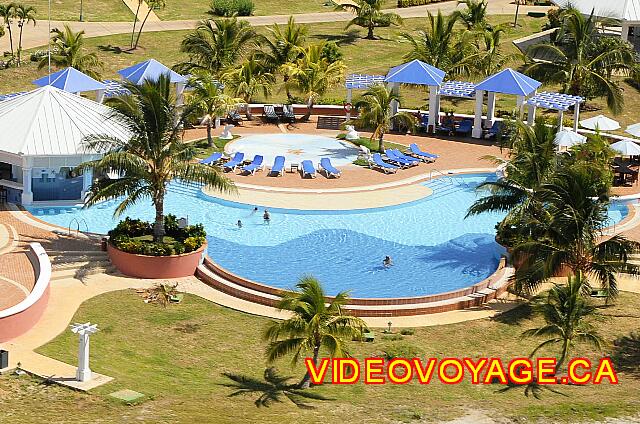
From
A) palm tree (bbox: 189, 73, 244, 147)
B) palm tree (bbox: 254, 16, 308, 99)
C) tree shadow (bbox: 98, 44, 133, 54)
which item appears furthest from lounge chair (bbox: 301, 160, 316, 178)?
tree shadow (bbox: 98, 44, 133, 54)

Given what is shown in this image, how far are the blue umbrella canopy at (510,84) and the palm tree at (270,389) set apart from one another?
92.3 feet

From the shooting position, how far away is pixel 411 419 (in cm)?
2692

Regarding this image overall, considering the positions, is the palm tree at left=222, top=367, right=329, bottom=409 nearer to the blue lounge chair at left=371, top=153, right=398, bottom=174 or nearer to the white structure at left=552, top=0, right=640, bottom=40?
the blue lounge chair at left=371, top=153, right=398, bottom=174

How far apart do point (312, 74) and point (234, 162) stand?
29.6 feet

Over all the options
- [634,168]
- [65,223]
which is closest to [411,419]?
[65,223]

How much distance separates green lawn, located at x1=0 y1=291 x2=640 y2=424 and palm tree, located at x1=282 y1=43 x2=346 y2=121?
916 inches

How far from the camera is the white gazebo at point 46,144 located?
43562mm

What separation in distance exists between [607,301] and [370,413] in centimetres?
1172

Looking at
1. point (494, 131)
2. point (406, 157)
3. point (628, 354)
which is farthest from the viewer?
point (494, 131)

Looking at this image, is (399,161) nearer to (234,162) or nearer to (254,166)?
(254,166)

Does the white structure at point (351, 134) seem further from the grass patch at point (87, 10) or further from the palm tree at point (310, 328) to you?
the palm tree at point (310, 328)

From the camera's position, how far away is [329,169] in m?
49.5

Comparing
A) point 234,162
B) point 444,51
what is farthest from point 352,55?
point 234,162

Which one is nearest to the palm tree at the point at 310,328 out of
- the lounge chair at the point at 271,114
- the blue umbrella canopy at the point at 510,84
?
the blue umbrella canopy at the point at 510,84
